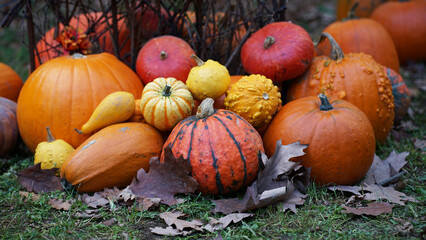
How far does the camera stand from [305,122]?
2.69 metres

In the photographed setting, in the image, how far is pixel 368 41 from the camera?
4.45 m

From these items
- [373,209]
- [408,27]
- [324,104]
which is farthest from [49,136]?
[408,27]

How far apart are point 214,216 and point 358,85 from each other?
1.69 meters

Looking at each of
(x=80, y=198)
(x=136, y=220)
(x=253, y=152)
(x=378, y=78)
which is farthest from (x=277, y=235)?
(x=378, y=78)

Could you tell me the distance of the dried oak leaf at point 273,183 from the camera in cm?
234

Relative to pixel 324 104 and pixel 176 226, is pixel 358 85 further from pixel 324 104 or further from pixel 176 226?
pixel 176 226

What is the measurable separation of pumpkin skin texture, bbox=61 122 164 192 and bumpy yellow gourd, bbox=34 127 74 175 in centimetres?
18

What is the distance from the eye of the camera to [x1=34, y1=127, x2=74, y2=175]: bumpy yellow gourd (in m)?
2.80

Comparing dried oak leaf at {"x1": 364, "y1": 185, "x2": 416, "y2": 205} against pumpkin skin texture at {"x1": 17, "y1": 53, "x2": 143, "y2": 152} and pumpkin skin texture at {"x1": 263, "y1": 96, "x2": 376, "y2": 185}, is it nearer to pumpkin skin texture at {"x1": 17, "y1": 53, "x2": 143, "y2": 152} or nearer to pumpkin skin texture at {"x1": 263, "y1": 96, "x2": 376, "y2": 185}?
pumpkin skin texture at {"x1": 263, "y1": 96, "x2": 376, "y2": 185}

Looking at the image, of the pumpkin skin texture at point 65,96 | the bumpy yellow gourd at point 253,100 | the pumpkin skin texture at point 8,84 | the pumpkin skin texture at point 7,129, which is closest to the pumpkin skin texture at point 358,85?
the bumpy yellow gourd at point 253,100

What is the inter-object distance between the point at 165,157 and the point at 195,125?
0.29 m

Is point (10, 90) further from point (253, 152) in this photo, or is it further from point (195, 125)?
point (253, 152)

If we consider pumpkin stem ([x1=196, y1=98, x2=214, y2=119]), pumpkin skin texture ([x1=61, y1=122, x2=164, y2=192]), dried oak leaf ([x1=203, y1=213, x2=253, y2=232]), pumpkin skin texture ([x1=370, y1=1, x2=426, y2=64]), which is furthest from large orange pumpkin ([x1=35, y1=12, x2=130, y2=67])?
pumpkin skin texture ([x1=370, y1=1, x2=426, y2=64])

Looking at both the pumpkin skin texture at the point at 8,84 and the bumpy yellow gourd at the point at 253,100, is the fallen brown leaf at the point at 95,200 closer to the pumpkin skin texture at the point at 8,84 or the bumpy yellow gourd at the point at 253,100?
the bumpy yellow gourd at the point at 253,100
